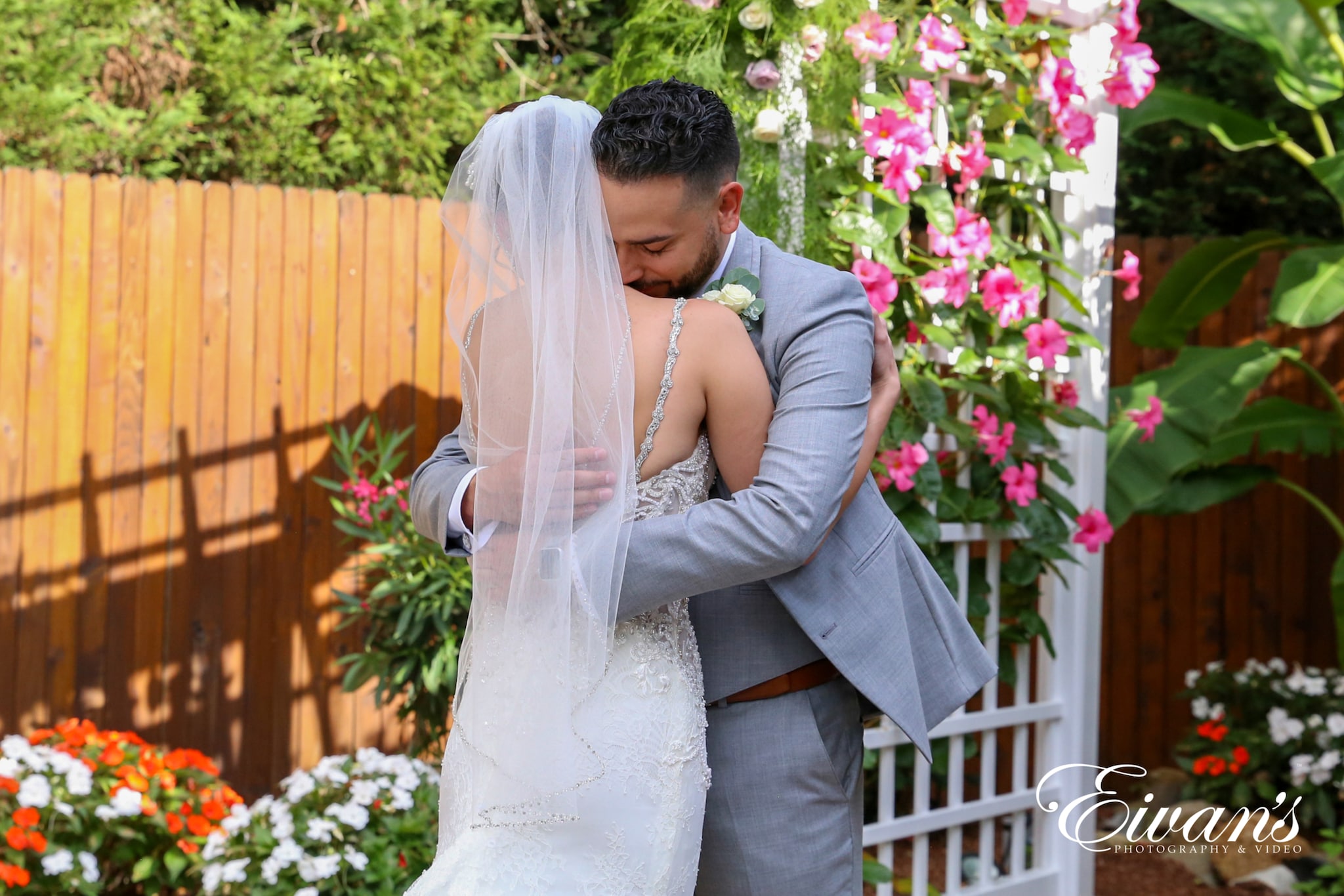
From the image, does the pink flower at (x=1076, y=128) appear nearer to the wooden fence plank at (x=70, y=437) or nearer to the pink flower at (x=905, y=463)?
the pink flower at (x=905, y=463)

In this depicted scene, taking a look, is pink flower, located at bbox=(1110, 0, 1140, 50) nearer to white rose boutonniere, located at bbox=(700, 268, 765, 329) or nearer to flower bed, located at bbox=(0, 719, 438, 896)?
white rose boutonniere, located at bbox=(700, 268, 765, 329)

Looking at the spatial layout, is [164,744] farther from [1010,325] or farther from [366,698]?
[1010,325]

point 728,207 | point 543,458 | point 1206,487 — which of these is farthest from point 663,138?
point 1206,487

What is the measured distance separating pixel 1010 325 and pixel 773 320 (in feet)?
5.56

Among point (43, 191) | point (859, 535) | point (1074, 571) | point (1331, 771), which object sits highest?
point (43, 191)

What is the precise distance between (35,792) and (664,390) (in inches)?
85.7

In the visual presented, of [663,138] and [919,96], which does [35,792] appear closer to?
[663,138]

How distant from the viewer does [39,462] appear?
12.8 ft

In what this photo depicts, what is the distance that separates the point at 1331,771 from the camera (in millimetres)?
4469

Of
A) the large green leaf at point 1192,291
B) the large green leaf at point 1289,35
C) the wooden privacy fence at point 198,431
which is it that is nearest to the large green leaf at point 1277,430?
Answer: the large green leaf at point 1192,291

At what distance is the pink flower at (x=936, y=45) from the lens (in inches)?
115

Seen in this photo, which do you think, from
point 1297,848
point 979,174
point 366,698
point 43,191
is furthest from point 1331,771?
point 43,191

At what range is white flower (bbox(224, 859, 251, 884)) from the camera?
113 inches

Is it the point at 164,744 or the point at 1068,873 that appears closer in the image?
the point at 1068,873
